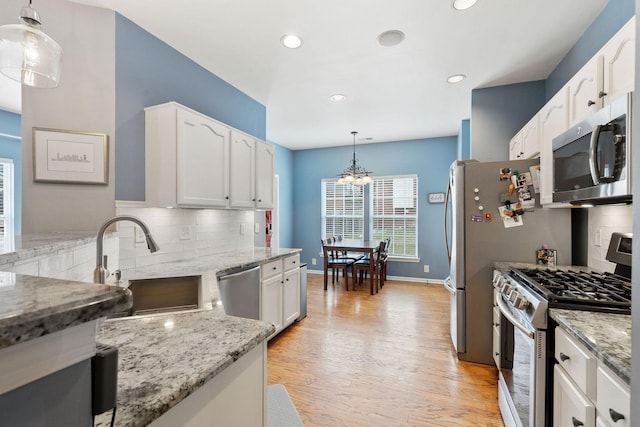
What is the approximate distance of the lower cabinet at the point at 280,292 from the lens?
2887 millimetres

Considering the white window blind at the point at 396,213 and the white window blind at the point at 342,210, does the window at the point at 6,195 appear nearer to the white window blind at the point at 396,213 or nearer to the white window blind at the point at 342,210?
the white window blind at the point at 342,210

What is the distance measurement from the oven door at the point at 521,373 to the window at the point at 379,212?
3.78m

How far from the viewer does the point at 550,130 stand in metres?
2.13

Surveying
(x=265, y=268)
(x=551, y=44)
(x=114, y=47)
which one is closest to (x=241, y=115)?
(x=114, y=47)

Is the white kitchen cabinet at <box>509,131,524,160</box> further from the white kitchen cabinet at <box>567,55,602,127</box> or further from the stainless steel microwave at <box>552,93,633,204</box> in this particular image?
the stainless steel microwave at <box>552,93,633,204</box>

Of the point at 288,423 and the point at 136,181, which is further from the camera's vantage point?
the point at 136,181

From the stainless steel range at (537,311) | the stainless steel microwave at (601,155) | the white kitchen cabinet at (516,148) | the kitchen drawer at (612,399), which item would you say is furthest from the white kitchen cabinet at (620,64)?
the white kitchen cabinet at (516,148)

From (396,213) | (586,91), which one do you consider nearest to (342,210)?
(396,213)

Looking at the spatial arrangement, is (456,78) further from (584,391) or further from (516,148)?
(584,391)

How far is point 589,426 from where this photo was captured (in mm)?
1046

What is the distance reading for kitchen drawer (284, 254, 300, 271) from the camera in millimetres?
3287

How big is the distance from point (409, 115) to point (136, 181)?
3598mm

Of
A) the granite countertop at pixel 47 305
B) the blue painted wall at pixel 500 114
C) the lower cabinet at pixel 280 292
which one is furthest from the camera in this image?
the blue painted wall at pixel 500 114

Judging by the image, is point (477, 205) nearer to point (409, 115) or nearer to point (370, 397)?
point (370, 397)
